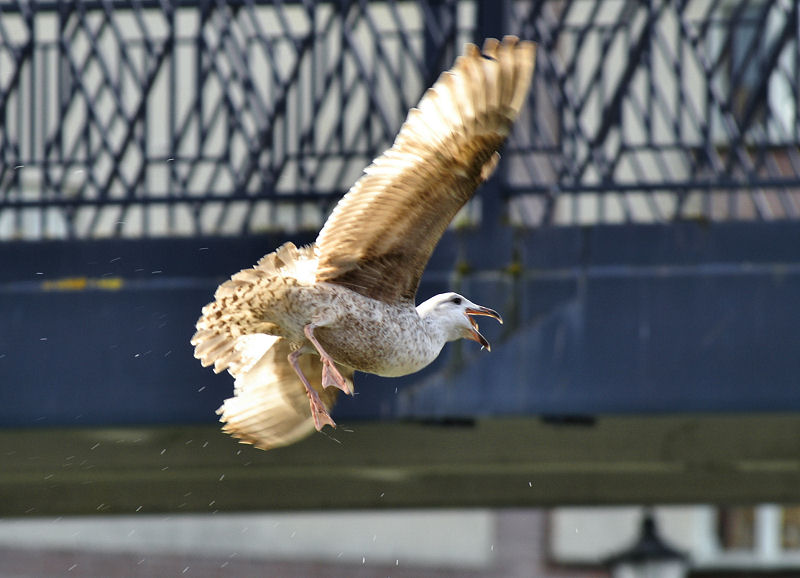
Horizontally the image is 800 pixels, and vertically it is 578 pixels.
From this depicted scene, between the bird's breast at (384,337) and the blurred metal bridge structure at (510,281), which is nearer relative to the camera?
the bird's breast at (384,337)

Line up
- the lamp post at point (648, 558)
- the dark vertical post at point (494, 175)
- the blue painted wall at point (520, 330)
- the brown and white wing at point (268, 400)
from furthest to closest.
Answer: the lamp post at point (648, 558)
the dark vertical post at point (494, 175)
the blue painted wall at point (520, 330)
the brown and white wing at point (268, 400)

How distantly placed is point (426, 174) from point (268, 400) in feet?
3.83

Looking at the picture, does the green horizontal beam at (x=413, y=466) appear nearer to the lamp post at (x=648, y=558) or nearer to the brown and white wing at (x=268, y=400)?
the lamp post at (x=648, y=558)

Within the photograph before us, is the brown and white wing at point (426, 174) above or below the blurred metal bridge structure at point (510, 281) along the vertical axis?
above

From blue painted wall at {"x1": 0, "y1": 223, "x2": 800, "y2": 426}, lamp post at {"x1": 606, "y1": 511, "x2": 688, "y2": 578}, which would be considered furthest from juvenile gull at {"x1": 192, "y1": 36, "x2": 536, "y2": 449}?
lamp post at {"x1": 606, "y1": 511, "x2": 688, "y2": 578}

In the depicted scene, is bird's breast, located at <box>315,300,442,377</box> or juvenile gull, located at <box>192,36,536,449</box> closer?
juvenile gull, located at <box>192,36,536,449</box>

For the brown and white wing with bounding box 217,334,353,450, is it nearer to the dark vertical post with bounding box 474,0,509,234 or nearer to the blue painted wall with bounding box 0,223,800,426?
the blue painted wall with bounding box 0,223,800,426

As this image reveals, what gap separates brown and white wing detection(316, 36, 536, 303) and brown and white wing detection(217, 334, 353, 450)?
54 cm

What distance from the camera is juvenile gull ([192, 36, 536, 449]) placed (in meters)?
4.13

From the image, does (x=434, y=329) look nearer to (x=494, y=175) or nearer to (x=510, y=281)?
A: (x=510, y=281)

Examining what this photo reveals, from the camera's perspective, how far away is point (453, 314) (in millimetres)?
4566

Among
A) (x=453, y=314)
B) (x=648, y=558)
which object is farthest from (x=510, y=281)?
(x=453, y=314)

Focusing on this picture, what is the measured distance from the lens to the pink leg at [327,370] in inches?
168

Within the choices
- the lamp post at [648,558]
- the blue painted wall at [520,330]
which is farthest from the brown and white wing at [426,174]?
the lamp post at [648,558]
